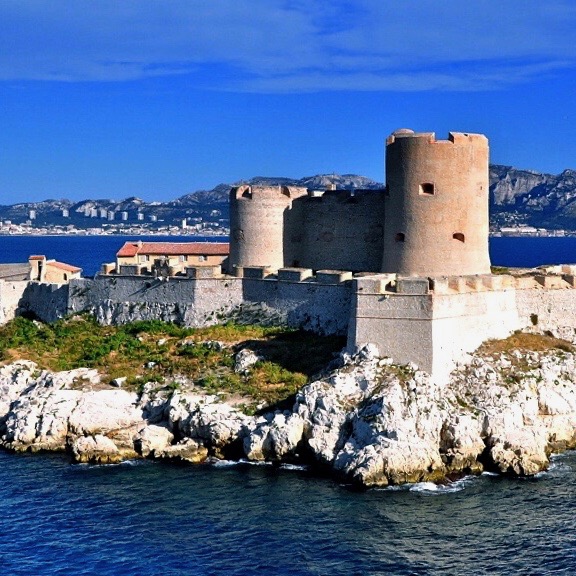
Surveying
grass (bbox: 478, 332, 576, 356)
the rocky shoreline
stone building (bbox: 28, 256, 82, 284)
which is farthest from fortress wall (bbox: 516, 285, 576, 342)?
stone building (bbox: 28, 256, 82, 284)

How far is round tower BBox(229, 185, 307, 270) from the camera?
4750cm

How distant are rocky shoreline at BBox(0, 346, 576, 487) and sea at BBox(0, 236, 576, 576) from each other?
81 cm

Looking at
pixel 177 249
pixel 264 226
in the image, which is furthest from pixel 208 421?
pixel 177 249

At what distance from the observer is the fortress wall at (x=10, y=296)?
5269 centimetres

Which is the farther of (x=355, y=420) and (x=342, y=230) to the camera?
(x=342, y=230)

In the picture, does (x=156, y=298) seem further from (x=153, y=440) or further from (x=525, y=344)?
(x=525, y=344)

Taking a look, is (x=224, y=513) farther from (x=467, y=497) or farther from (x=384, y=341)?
(x=384, y=341)

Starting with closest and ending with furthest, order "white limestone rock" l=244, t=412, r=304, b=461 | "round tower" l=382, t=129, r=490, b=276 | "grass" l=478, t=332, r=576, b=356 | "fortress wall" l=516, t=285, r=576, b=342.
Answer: "white limestone rock" l=244, t=412, r=304, b=461
"grass" l=478, t=332, r=576, b=356
"round tower" l=382, t=129, r=490, b=276
"fortress wall" l=516, t=285, r=576, b=342

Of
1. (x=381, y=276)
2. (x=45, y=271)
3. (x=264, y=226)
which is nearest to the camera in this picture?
(x=381, y=276)

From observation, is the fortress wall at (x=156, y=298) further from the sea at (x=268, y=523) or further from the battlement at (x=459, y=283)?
the sea at (x=268, y=523)

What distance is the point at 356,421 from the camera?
35.1 meters

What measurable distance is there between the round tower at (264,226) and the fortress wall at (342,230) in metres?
0.60

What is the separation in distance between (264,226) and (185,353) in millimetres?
7931

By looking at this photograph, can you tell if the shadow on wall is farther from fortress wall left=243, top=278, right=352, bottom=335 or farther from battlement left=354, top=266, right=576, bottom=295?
battlement left=354, top=266, right=576, bottom=295
